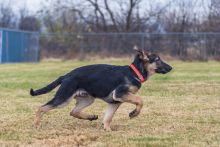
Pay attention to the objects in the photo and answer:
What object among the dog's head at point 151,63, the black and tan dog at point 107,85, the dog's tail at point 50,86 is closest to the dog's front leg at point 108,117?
the black and tan dog at point 107,85

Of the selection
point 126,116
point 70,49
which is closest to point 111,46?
point 70,49

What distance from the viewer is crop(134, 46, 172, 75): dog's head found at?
352 inches

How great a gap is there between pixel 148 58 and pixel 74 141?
226 cm

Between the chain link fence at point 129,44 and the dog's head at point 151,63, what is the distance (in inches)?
1216

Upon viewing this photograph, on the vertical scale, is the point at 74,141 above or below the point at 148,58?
below

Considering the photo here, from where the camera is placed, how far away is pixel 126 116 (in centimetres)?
1032

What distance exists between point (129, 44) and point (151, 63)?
3311cm

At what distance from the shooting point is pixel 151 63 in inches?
358

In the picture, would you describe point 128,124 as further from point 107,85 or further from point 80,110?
point 107,85

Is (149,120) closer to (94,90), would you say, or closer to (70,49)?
(94,90)

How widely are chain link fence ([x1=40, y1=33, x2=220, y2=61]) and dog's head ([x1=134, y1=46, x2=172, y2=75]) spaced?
101 ft

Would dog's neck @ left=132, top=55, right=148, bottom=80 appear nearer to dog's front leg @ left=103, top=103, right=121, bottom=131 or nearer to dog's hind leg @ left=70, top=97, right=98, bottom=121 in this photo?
dog's front leg @ left=103, top=103, right=121, bottom=131

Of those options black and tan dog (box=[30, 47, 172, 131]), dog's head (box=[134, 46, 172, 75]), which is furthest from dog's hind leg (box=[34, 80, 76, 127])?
dog's head (box=[134, 46, 172, 75])

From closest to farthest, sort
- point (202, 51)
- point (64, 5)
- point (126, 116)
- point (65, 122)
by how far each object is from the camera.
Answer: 1. point (65, 122)
2. point (126, 116)
3. point (202, 51)
4. point (64, 5)
